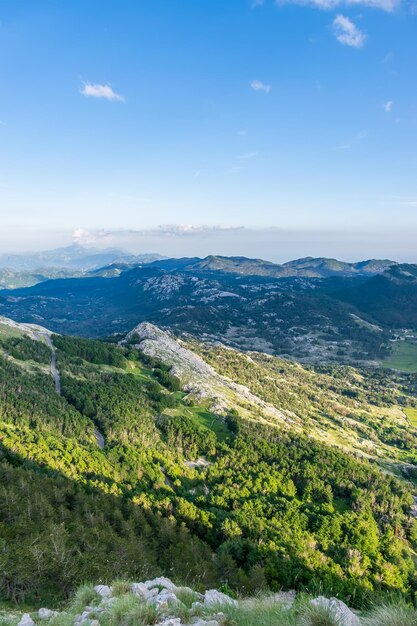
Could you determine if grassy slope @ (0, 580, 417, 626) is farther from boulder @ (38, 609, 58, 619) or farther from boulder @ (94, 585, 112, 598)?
boulder @ (38, 609, 58, 619)

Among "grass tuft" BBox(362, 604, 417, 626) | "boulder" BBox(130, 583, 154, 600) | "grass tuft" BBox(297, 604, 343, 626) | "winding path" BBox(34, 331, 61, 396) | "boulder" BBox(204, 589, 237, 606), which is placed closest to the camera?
"grass tuft" BBox(362, 604, 417, 626)

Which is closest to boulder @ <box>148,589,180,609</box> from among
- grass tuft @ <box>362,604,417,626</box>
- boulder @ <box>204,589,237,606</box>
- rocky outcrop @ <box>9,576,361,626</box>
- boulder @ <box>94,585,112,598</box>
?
rocky outcrop @ <box>9,576,361,626</box>

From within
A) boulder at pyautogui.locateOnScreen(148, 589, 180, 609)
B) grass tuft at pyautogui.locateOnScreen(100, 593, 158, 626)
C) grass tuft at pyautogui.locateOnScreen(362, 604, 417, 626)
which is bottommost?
boulder at pyautogui.locateOnScreen(148, 589, 180, 609)

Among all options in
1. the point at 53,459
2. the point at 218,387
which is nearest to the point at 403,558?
the point at 53,459

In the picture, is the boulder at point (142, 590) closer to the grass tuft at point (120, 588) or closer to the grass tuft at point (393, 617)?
the grass tuft at point (120, 588)

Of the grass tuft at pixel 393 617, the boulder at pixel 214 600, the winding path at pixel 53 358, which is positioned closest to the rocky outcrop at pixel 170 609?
the boulder at pixel 214 600

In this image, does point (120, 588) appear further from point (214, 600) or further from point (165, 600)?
point (214, 600)

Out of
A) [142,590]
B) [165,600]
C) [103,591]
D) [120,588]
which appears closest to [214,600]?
[165,600]

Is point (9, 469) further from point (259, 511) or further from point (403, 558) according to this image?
point (403, 558)

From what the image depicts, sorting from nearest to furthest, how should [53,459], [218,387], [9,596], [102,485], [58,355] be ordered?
[9,596], [102,485], [53,459], [58,355], [218,387]
